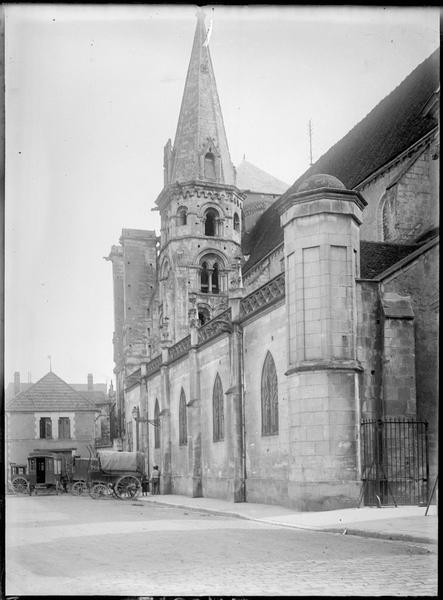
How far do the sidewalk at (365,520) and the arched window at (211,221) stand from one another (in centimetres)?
2706

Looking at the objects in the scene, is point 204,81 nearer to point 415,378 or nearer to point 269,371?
point 269,371

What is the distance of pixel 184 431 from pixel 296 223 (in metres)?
16.5

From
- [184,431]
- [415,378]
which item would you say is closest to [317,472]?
[415,378]

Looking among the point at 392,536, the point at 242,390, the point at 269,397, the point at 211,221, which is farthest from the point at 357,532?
the point at 211,221

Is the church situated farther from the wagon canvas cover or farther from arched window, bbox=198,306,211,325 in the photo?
arched window, bbox=198,306,211,325

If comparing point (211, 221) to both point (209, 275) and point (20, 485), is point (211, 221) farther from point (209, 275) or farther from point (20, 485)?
point (20, 485)

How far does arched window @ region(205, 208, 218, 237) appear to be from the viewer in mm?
44844

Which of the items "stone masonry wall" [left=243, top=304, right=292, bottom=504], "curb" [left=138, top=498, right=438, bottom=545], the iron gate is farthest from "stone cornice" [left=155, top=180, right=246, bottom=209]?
the iron gate

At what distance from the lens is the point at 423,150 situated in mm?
24781

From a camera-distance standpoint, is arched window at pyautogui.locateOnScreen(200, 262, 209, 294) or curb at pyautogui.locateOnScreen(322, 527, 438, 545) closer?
curb at pyautogui.locateOnScreen(322, 527, 438, 545)

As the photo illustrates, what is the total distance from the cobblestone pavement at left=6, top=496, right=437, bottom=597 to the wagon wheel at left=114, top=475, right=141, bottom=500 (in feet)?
46.5

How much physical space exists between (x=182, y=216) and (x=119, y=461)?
19171 millimetres

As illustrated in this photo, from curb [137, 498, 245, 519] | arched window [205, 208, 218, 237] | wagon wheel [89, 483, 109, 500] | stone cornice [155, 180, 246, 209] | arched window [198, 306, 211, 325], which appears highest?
stone cornice [155, 180, 246, 209]

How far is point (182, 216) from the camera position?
147 feet
